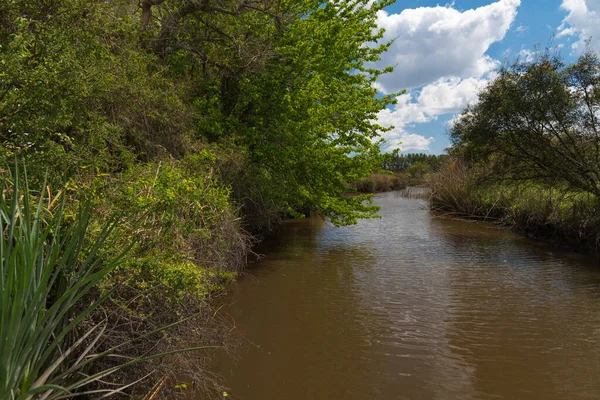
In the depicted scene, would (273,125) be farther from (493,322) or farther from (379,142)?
(493,322)

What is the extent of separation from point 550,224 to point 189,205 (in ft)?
45.1

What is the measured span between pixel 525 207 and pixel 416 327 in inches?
479

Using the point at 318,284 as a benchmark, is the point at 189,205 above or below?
above

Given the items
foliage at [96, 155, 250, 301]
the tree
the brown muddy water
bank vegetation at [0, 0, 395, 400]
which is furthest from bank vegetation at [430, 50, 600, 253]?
foliage at [96, 155, 250, 301]

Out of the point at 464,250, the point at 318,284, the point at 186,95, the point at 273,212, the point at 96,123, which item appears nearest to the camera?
the point at 96,123

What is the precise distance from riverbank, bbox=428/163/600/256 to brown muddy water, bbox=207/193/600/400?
4.11ft

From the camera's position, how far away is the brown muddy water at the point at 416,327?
172 inches

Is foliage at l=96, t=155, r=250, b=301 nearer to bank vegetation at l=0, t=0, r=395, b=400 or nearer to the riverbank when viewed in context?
bank vegetation at l=0, t=0, r=395, b=400

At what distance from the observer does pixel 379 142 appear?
12.7 metres

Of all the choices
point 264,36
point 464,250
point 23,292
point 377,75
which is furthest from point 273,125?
point 23,292

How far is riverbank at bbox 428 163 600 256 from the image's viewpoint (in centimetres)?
1179

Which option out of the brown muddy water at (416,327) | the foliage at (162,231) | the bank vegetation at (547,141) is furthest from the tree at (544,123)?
the foliage at (162,231)

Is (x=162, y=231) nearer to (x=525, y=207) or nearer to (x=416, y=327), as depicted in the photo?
Result: (x=416, y=327)

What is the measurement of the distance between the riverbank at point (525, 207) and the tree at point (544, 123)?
775 millimetres
